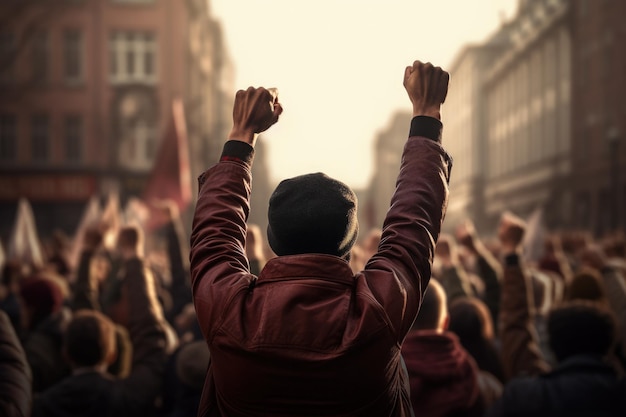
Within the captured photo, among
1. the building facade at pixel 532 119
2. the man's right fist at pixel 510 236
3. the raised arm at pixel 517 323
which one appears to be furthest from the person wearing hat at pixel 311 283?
the building facade at pixel 532 119

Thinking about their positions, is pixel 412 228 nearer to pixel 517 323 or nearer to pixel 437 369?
pixel 437 369

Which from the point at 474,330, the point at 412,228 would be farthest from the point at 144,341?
the point at 412,228

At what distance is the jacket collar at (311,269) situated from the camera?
2.59m

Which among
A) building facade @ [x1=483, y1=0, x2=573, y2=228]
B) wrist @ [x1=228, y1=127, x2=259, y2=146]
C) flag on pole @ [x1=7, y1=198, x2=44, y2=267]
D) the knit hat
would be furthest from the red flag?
building facade @ [x1=483, y1=0, x2=573, y2=228]

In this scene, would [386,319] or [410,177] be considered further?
[410,177]

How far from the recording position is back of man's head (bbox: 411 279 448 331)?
4156 millimetres

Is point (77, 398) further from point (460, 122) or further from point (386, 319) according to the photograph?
point (460, 122)

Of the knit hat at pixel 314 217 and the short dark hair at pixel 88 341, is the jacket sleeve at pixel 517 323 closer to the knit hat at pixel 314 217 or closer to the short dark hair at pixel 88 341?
the short dark hair at pixel 88 341

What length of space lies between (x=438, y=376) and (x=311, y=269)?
1.62 metres

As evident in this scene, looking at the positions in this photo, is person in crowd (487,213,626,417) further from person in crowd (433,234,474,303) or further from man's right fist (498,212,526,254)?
person in crowd (433,234,474,303)

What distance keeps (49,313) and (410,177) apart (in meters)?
3.90

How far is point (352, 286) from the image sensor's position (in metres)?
2.60

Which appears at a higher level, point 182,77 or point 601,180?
point 182,77

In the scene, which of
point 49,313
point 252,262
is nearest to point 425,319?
point 252,262
